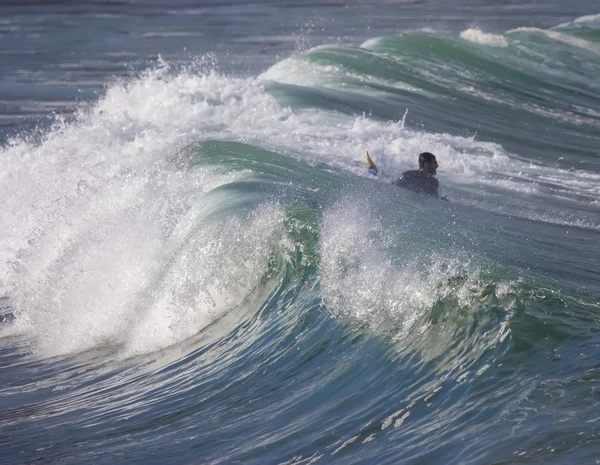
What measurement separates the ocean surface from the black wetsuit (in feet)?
0.53

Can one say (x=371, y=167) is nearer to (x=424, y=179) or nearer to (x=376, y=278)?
(x=424, y=179)

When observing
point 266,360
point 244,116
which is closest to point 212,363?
point 266,360

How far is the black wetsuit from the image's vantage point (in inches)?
473

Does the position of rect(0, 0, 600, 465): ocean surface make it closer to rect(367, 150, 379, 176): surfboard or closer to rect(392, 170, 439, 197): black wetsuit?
rect(392, 170, 439, 197): black wetsuit

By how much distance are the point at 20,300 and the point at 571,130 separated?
1168 centimetres

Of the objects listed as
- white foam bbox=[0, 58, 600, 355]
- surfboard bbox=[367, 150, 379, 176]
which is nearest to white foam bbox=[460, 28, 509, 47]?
white foam bbox=[0, 58, 600, 355]

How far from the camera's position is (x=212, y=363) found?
823 cm

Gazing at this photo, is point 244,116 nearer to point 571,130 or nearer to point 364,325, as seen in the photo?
point 571,130

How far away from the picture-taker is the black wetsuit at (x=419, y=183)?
12.0 meters

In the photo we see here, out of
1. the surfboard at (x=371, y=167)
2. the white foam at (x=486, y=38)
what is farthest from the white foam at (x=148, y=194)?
the white foam at (x=486, y=38)

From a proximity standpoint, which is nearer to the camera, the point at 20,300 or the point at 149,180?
the point at 20,300

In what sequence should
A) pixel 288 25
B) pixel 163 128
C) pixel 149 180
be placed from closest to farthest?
pixel 149 180 < pixel 163 128 < pixel 288 25

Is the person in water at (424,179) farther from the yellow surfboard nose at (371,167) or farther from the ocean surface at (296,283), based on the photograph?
the yellow surfboard nose at (371,167)

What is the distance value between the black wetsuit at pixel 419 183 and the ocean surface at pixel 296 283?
0.53ft
